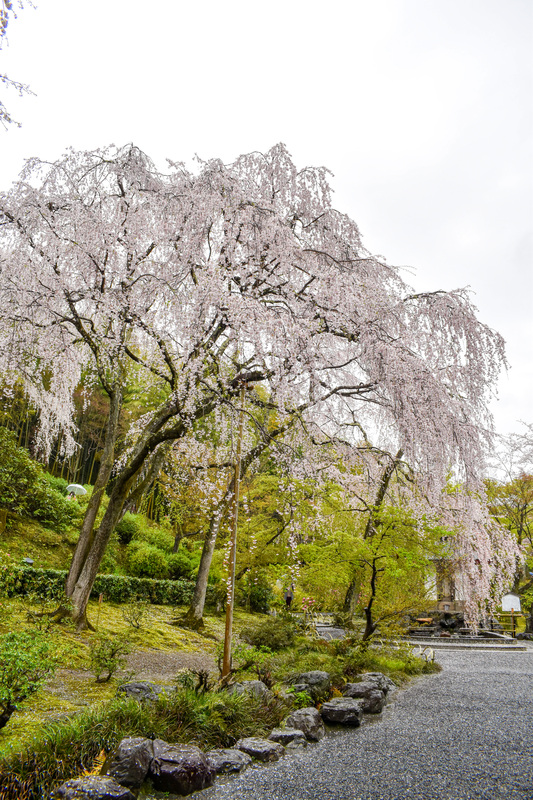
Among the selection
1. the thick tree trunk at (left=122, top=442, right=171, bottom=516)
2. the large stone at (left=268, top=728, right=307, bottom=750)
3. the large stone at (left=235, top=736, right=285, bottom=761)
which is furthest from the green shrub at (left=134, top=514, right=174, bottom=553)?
the large stone at (left=235, top=736, right=285, bottom=761)

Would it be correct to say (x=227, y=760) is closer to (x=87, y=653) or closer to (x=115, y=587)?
(x=87, y=653)

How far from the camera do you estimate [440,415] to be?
18.5 ft

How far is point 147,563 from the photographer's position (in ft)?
48.8

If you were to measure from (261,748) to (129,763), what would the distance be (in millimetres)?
1515

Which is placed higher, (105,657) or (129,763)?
(105,657)

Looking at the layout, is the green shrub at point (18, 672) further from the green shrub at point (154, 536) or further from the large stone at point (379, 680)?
the green shrub at point (154, 536)

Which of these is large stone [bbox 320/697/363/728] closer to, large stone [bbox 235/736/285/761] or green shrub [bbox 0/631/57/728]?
large stone [bbox 235/736/285/761]

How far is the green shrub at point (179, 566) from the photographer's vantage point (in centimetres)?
1591

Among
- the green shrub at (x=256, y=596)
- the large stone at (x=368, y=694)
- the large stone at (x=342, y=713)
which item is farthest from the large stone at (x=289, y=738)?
the green shrub at (x=256, y=596)

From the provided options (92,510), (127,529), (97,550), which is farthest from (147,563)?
(97,550)

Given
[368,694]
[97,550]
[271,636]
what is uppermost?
[97,550]

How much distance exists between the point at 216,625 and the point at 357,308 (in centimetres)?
988

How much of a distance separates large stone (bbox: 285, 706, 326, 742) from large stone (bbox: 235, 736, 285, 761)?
69 centimetres

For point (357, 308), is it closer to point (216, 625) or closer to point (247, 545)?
point (247, 545)
